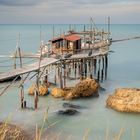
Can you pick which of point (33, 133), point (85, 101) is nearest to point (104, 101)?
point (85, 101)

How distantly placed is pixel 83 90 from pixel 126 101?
443cm

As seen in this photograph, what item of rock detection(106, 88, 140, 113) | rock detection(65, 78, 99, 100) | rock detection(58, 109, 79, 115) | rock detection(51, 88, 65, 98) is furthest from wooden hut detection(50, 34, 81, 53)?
rock detection(58, 109, 79, 115)

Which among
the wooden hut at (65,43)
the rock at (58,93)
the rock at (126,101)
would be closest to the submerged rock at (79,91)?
the rock at (58,93)

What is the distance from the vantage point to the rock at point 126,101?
2041 cm

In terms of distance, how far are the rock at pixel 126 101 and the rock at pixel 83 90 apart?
272 cm

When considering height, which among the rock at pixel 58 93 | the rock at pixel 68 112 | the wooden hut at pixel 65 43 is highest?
the wooden hut at pixel 65 43

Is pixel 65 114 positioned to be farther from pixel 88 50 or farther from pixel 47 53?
pixel 88 50

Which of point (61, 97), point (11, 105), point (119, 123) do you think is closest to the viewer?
point (119, 123)

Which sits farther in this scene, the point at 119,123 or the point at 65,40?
the point at 65,40

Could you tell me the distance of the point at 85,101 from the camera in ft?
77.5

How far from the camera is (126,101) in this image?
20766 mm

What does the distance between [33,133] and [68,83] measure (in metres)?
14.7

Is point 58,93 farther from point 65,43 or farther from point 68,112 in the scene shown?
point 65,43

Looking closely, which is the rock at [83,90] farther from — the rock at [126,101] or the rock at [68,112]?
the rock at [68,112]
